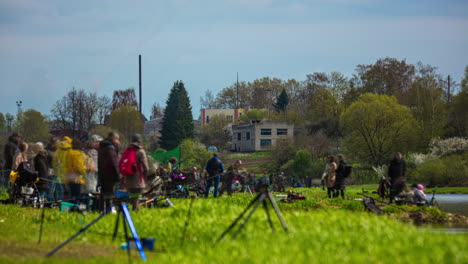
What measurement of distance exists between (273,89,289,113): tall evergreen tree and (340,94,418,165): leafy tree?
64.9 metres

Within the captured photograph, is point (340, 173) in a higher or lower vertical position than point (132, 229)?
higher

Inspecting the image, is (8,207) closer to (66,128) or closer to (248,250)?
(248,250)

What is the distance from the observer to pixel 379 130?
276 feet

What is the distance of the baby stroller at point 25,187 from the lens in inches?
832

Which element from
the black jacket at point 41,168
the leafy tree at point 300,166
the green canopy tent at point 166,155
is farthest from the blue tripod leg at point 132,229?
the leafy tree at point 300,166

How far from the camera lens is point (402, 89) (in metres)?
111

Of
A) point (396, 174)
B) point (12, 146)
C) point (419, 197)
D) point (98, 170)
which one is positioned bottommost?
point (419, 197)

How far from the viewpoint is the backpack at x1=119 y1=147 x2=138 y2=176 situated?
16672 mm

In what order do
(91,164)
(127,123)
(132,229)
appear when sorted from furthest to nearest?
1. (127,123)
2. (91,164)
3. (132,229)

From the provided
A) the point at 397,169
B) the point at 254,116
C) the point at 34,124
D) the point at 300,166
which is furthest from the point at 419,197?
the point at 254,116

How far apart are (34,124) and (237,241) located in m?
91.8

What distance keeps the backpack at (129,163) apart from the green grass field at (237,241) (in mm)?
1045

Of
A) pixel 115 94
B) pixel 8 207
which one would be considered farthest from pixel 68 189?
pixel 115 94

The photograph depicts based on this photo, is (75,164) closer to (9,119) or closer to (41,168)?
(41,168)
